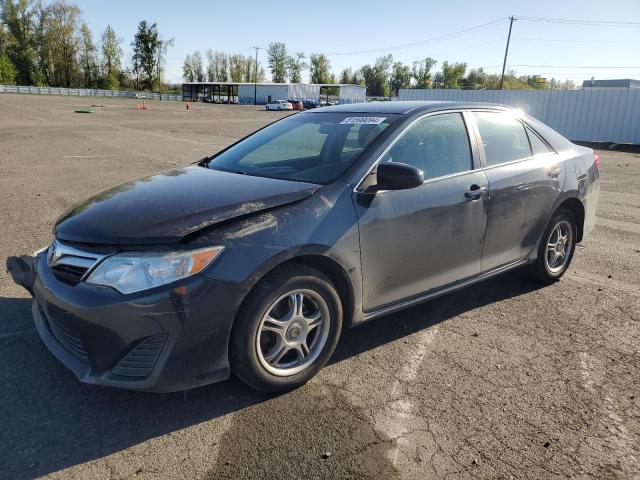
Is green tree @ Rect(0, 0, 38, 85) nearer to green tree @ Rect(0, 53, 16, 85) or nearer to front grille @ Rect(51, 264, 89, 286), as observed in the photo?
green tree @ Rect(0, 53, 16, 85)

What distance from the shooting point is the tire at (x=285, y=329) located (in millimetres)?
2721

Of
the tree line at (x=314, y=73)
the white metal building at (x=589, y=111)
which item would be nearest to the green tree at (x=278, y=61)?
the tree line at (x=314, y=73)

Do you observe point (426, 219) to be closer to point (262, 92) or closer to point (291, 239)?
point (291, 239)

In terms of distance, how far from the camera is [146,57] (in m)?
108

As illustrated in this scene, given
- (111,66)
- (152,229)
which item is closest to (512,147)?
(152,229)

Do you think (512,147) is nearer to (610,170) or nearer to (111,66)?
(610,170)

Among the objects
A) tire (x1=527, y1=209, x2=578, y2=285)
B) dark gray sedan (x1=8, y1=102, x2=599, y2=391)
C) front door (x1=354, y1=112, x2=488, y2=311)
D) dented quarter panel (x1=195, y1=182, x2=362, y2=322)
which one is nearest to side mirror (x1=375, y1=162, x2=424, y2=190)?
dark gray sedan (x1=8, y1=102, x2=599, y2=391)

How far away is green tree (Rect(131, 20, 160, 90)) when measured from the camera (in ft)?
350

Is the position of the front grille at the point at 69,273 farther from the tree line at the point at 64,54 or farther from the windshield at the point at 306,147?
the tree line at the point at 64,54

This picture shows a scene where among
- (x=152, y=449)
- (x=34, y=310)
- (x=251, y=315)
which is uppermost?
(x=251, y=315)

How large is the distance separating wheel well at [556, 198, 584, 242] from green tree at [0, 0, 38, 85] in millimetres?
109333

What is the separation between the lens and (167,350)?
8.25 ft

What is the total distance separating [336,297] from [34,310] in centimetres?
184

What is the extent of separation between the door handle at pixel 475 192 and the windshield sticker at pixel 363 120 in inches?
31.6
